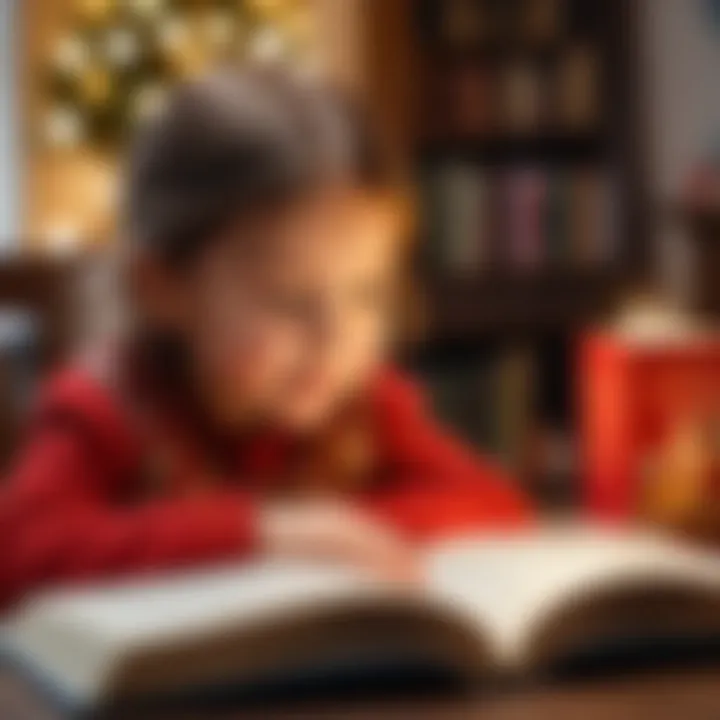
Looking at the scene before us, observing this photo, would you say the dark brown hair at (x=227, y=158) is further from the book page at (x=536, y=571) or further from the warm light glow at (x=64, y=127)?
the warm light glow at (x=64, y=127)

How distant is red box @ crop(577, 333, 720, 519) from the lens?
3.94ft

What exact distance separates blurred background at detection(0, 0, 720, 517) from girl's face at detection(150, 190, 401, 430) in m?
1.30

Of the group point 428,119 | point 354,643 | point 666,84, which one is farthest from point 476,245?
point 354,643

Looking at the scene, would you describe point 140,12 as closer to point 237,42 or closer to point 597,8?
point 237,42

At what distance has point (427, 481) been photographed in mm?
1288

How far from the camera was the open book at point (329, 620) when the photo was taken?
2.55ft

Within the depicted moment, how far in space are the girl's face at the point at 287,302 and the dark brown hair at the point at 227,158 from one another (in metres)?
0.02

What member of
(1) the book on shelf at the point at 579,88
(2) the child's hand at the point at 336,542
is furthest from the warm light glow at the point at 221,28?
(2) the child's hand at the point at 336,542

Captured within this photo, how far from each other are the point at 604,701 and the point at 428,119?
2.30 m

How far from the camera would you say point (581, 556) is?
0.94m

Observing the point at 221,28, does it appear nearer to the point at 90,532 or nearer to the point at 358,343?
the point at 358,343

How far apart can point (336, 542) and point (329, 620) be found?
18 centimetres

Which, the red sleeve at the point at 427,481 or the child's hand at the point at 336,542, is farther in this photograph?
the red sleeve at the point at 427,481

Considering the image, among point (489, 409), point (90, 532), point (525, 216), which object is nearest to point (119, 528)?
point (90, 532)
